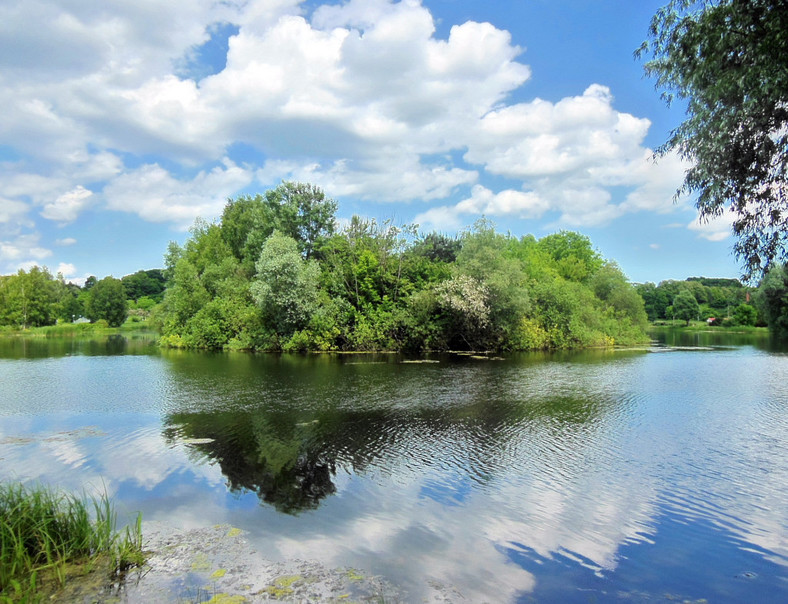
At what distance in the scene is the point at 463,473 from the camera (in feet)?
36.9

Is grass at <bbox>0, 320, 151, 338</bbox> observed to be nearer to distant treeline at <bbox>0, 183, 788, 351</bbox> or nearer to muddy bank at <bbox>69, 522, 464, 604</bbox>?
distant treeline at <bbox>0, 183, 788, 351</bbox>

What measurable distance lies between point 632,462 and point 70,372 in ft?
98.8

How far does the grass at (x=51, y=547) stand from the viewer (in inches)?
233

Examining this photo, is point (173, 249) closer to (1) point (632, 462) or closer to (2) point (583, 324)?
(2) point (583, 324)

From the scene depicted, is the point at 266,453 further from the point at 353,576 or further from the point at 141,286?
the point at 141,286

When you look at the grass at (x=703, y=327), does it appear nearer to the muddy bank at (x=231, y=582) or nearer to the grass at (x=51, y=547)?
the muddy bank at (x=231, y=582)

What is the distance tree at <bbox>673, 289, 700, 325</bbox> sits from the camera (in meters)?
119

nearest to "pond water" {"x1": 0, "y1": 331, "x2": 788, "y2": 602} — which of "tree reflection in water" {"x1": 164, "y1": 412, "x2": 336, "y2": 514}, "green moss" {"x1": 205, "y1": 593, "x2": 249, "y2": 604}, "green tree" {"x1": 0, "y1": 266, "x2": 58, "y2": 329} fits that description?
"tree reflection in water" {"x1": 164, "y1": 412, "x2": 336, "y2": 514}

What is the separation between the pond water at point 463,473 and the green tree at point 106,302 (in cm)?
8321

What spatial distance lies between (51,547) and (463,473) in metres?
7.79

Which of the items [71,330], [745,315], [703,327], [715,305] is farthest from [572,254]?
[71,330]

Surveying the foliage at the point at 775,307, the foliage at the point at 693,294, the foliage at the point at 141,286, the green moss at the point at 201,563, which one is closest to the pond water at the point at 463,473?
the green moss at the point at 201,563

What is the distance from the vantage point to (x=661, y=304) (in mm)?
132625

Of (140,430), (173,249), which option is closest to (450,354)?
(140,430)
